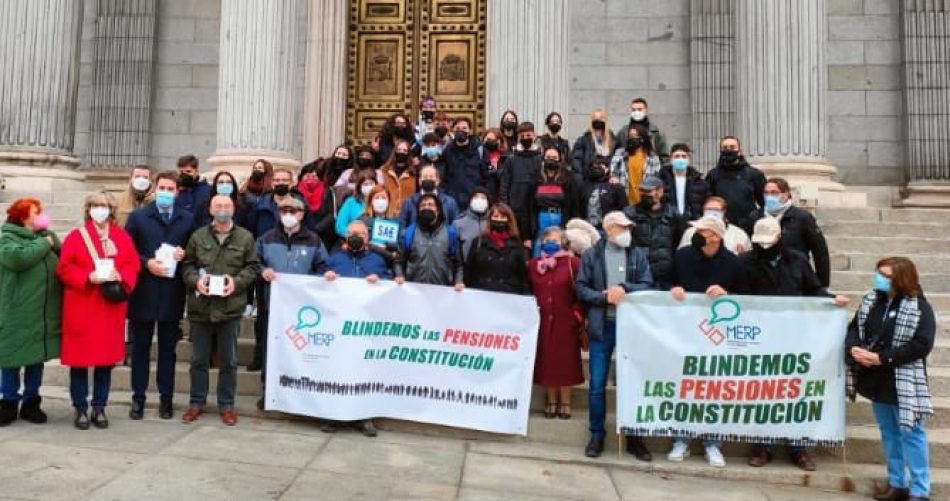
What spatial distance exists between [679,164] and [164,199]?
549 centimetres

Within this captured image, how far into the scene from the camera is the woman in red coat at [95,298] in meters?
6.33

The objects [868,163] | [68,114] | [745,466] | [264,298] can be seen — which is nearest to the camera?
[745,466]

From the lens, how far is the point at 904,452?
5637mm

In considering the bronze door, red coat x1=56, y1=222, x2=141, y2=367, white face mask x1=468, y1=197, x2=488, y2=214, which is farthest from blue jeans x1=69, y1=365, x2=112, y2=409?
the bronze door

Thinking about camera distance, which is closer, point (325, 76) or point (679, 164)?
point (679, 164)

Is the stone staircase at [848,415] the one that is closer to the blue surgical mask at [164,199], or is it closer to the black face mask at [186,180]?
the black face mask at [186,180]

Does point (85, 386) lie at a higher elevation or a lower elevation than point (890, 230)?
lower

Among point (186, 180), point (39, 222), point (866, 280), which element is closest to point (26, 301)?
point (39, 222)

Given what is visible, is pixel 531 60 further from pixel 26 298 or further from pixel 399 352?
pixel 26 298

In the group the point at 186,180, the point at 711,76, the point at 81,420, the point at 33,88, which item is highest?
the point at 711,76

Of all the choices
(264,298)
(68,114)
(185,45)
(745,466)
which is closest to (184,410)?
(264,298)

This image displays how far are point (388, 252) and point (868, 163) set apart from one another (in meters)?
10.9

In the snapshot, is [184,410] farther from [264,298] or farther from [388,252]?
[388,252]

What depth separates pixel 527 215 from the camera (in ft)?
A: 28.6
